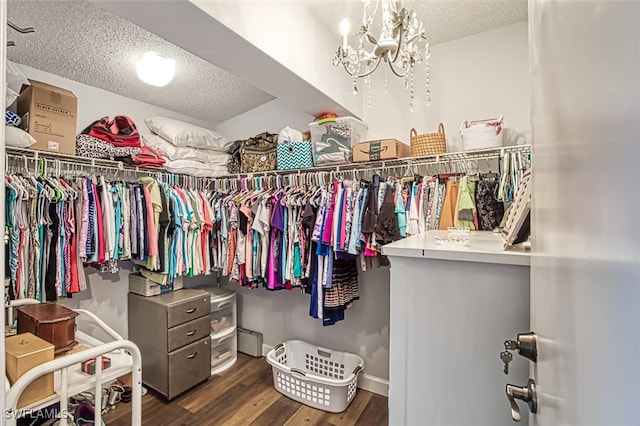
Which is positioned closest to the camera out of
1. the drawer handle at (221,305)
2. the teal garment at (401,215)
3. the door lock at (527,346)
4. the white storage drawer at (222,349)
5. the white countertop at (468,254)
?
the door lock at (527,346)

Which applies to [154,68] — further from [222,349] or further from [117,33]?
[222,349]

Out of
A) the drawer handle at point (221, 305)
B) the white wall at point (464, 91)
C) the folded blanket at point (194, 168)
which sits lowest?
A: the drawer handle at point (221, 305)

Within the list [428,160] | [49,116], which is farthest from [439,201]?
[49,116]

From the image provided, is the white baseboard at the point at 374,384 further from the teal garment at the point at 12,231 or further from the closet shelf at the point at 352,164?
the teal garment at the point at 12,231

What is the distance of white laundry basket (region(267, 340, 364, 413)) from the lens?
2084mm

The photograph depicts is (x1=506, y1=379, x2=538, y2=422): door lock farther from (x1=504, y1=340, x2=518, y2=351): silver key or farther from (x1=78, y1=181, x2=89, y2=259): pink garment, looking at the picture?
(x1=78, y1=181, x2=89, y2=259): pink garment

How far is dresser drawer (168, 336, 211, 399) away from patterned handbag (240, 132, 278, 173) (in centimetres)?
147

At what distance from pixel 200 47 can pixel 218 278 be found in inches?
91.2

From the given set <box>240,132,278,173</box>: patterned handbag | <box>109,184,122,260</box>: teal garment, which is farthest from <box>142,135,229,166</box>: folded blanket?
<box>109,184,122,260</box>: teal garment

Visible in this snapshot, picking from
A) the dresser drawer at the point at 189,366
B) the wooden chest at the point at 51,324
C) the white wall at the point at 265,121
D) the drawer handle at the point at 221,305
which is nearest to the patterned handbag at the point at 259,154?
the white wall at the point at 265,121

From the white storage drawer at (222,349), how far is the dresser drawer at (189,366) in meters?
0.18

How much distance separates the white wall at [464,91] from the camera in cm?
187

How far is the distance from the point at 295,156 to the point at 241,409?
186 centimetres

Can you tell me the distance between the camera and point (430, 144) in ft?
6.26
